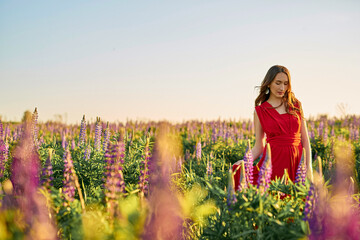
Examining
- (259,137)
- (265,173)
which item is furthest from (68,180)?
(259,137)

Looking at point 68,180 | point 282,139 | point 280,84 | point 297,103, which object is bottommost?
point 68,180

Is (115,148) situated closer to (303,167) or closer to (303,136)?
(303,167)

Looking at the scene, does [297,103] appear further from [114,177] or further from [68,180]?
[68,180]

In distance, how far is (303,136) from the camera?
554cm

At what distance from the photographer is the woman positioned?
527cm

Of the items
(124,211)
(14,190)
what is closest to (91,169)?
(14,190)

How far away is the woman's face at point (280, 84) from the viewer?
5.40m

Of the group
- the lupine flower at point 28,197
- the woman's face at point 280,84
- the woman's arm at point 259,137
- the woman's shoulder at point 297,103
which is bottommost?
the lupine flower at point 28,197

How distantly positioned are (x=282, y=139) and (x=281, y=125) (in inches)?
8.9

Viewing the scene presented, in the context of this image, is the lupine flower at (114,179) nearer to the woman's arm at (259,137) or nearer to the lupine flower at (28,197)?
the lupine flower at (28,197)

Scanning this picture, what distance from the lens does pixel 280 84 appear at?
543 cm

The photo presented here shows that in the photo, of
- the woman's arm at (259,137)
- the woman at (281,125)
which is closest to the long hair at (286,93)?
the woman at (281,125)

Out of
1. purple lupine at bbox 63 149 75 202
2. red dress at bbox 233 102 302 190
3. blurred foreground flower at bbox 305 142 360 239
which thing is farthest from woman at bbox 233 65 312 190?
purple lupine at bbox 63 149 75 202

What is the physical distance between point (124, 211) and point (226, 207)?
84cm
